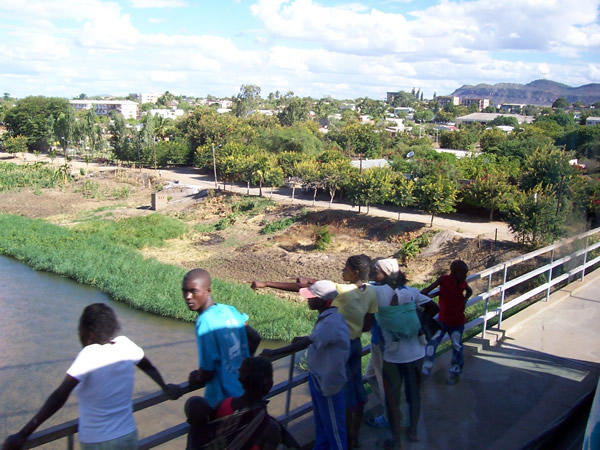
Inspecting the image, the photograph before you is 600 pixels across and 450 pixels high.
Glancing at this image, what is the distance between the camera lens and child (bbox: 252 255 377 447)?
3191mm

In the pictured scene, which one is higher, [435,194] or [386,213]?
[435,194]

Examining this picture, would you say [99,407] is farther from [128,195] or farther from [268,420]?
[128,195]

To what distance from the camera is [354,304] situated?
10.5 ft

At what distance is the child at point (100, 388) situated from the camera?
7.52ft

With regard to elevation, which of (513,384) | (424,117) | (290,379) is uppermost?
(424,117)

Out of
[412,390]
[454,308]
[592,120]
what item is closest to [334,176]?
[592,120]

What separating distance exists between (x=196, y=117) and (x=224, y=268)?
31318 millimetres

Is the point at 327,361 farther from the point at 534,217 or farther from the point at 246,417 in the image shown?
the point at 534,217

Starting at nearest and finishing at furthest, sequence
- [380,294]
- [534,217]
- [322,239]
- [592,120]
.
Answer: [380,294] → [592,120] → [534,217] → [322,239]

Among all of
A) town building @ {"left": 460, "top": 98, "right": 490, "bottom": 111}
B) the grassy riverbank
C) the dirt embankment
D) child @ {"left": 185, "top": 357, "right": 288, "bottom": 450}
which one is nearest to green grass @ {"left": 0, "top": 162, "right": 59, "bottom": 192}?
the dirt embankment

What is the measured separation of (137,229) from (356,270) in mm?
22656

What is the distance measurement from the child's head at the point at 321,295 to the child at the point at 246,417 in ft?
2.44

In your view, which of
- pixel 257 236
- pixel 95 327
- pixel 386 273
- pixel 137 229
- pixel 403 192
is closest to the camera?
pixel 95 327

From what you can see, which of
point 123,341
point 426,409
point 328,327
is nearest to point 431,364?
point 426,409
